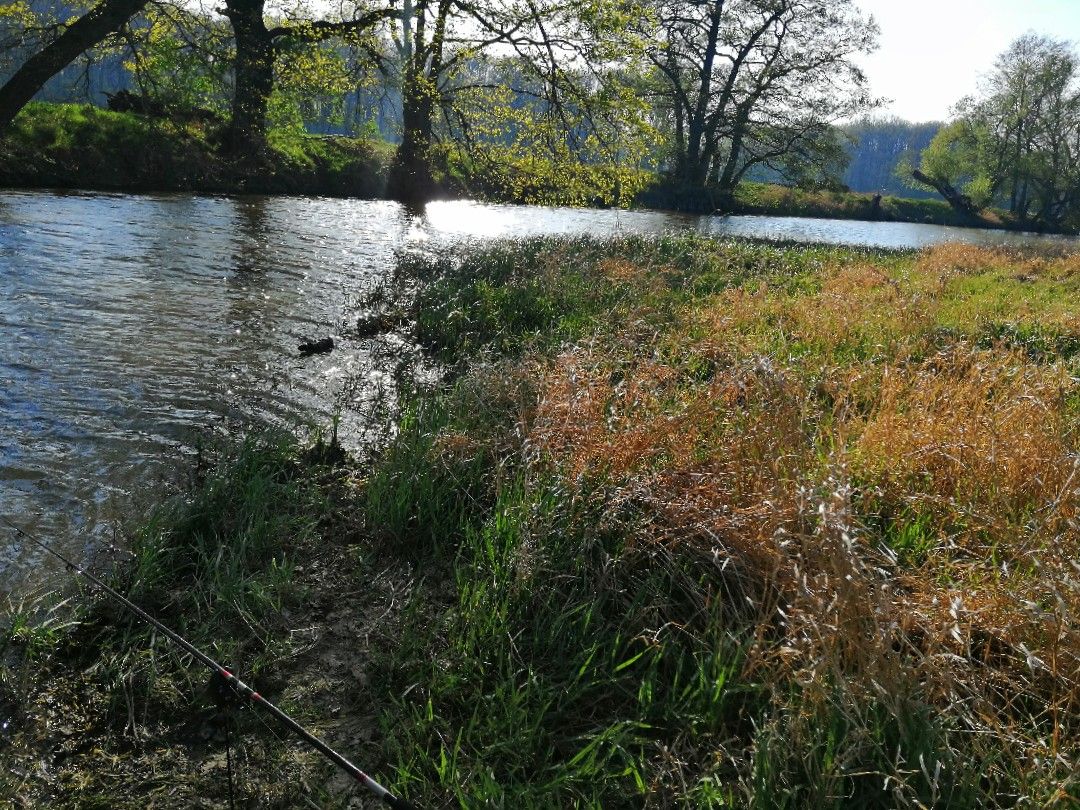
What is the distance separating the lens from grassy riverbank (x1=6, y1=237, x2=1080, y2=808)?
7.50 feet

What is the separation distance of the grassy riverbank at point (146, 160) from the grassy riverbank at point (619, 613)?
45.8ft

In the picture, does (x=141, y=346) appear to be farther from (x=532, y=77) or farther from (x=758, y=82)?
(x=758, y=82)

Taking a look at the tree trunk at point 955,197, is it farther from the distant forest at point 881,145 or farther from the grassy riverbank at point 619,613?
the distant forest at point 881,145

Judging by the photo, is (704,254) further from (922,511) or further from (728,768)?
(728,768)

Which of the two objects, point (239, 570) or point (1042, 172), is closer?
point (239, 570)

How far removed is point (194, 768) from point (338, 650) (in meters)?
0.74

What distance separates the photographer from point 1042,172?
5862 centimetres

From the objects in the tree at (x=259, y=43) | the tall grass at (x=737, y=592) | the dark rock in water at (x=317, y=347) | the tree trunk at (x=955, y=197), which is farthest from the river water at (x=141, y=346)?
the tree trunk at (x=955, y=197)

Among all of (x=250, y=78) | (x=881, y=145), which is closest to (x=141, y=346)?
(x=250, y=78)

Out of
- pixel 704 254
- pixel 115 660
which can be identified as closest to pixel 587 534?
pixel 115 660

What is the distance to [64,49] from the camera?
11.1 m

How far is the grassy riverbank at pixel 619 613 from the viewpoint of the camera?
2287 mm

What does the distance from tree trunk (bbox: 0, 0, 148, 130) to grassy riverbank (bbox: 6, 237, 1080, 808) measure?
398 inches

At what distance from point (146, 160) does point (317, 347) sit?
1716 cm
